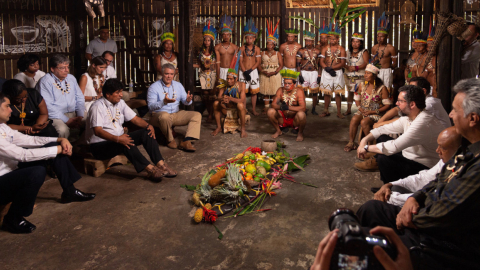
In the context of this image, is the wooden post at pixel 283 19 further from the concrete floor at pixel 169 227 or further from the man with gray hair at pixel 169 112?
the concrete floor at pixel 169 227

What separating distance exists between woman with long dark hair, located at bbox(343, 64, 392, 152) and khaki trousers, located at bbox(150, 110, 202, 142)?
93.0 inches

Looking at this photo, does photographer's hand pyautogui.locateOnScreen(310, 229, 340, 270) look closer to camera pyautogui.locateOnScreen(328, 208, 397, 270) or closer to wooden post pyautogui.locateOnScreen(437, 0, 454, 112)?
camera pyautogui.locateOnScreen(328, 208, 397, 270)

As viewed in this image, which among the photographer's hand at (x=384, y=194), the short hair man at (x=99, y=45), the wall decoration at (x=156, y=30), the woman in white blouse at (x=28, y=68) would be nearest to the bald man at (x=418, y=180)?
the photographer's hand at (x=384, y=194)

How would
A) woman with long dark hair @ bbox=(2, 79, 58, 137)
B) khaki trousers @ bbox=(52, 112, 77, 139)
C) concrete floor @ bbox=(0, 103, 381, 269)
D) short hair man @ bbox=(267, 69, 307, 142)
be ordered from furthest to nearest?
short hair man @ bbox=(267, 69, 307, 142)
khaki trousers @ bbox=(52, 112, 77, 139)
woman with long dark hair @ bbox=(2, 79, 58, 137)
concrete floor @ bbox=(0, 103, 381, 269)

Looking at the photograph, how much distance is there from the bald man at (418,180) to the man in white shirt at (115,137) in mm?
2899

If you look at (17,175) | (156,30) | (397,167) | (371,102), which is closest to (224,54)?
(156,30)

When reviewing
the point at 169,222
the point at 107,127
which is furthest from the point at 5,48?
the point at 169,222

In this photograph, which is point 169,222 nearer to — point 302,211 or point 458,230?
point 302,211

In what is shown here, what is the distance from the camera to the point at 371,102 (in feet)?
20.7

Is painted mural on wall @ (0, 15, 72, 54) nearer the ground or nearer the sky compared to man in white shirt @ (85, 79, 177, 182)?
nearer the sky

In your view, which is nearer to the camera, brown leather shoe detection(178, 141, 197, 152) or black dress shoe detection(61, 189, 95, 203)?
black dress shoe detection(61, 189, 95, 203)

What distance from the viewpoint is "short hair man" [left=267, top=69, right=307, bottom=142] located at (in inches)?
276

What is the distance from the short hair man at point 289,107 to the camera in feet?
23.0

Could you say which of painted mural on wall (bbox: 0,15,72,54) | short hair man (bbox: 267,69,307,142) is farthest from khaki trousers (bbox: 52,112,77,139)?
short hair man (bbox: 267,69,307,142)
